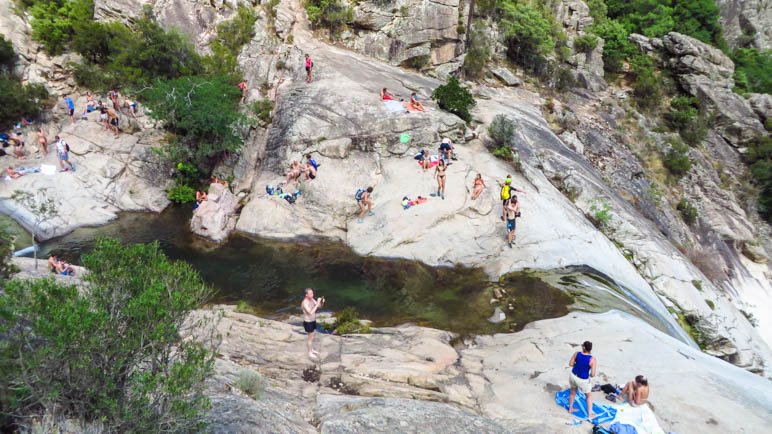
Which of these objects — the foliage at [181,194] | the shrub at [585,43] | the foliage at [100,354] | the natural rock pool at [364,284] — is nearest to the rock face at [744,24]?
the shrub at [585,43]

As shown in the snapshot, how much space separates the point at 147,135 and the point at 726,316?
96.4ft

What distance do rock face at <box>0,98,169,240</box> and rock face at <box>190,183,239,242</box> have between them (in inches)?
123

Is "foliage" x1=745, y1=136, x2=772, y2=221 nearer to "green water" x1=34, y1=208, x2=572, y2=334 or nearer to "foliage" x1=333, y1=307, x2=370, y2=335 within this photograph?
"green water" x1=34, y1=208, x2=572, y2=334

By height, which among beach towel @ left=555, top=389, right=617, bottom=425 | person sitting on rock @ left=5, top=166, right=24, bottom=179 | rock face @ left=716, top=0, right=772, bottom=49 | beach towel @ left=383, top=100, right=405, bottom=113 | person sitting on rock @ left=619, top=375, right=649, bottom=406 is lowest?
person sitting on rock @ left=5, top=166, right=24, bottom=179

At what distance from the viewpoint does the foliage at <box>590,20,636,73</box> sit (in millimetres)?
39219

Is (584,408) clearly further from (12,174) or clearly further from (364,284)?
(12,174)

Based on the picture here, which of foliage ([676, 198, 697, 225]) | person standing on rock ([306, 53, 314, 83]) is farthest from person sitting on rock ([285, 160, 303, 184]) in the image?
foliage ([676, 198, 697, 225])

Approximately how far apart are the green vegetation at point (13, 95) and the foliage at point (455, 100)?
2196cm

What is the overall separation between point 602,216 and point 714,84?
86.2ft

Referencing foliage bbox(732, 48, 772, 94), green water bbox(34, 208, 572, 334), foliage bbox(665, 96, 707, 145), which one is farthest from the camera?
foliage bbox(732, 48, 772, 94)

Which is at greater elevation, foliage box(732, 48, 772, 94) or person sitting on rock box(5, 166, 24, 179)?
foliage box(732, 48, 772, 94)

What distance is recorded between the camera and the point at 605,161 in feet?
92.7

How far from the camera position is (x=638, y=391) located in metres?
9.09

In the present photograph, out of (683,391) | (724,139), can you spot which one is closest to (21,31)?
(683,391)
